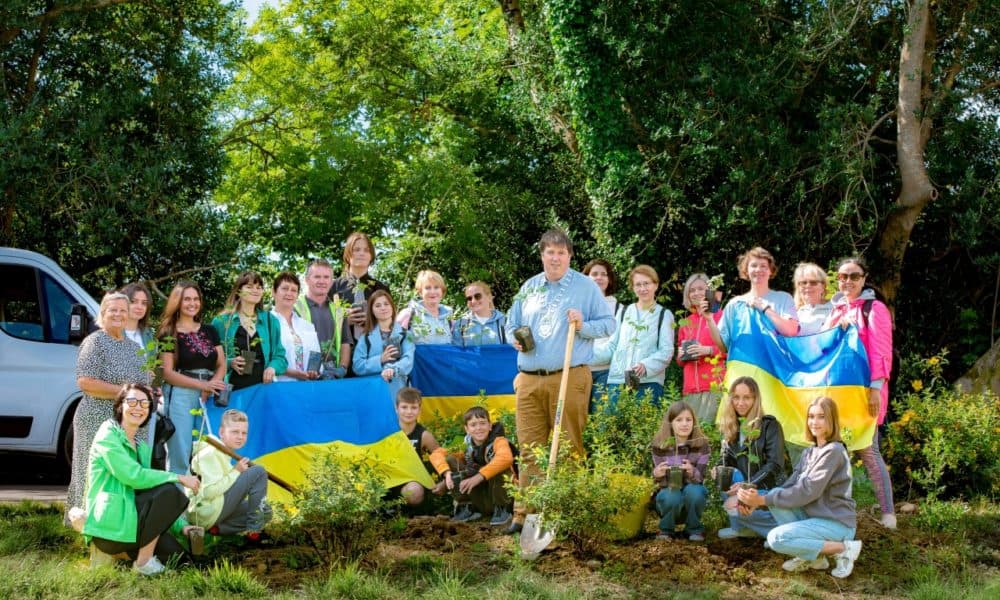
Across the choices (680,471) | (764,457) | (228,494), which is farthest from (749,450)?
(228,494)

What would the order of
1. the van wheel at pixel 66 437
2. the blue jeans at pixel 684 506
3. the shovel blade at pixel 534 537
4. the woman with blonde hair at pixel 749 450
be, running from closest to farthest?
1. the shovel blade at pixel 534 537
2. the woman with blonde hair at pixel 749 450
3. the blue jeans at pixel 684 506
4. the van wheel at pixel 66 437

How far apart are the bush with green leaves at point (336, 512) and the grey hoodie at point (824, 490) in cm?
242

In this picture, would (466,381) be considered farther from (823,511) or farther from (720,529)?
(823,511)

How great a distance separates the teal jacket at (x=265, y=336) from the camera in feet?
27.1

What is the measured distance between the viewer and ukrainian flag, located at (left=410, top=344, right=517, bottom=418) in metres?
9.48

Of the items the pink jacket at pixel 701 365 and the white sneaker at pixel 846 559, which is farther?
the pink jacket at pixel 701 365

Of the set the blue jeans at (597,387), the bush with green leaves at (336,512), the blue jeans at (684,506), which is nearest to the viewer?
the bush with green leaves at (336,512)

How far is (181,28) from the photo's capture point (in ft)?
49.5

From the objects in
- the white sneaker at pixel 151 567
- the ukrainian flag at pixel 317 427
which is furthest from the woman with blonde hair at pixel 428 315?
the white sneaker at pixel 151 567

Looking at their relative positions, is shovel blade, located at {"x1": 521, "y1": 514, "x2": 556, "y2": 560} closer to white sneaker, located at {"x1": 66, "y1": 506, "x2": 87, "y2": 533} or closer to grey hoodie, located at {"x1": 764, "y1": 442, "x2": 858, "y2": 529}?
grey hoodie, located at {"x1": 764, "y1": 442, "x2": 858, "y2": 529}

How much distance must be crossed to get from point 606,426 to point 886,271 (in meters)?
7.09

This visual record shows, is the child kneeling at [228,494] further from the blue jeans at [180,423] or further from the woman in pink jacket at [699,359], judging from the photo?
the woman in pink jacket at [699,359]

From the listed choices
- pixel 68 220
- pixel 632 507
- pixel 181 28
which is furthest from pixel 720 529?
pixel 181 28

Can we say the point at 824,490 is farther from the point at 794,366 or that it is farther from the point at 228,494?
the point at 228,494
